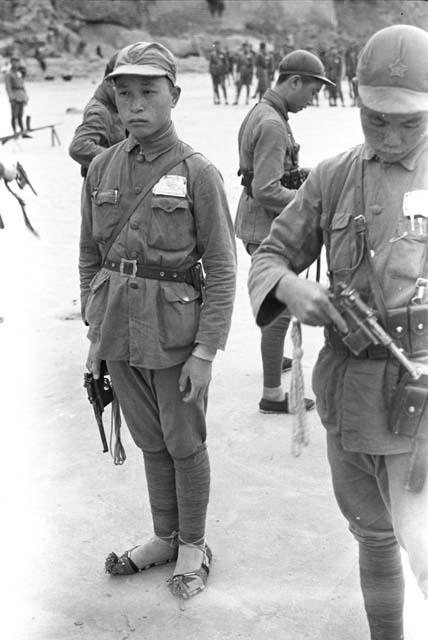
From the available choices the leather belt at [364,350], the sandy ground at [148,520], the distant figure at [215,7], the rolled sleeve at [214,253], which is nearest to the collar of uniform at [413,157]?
the leather belt at [364,350]

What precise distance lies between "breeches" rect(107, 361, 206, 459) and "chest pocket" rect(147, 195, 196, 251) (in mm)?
451

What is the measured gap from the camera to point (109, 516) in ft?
12.6

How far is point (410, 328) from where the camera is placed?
218 cm

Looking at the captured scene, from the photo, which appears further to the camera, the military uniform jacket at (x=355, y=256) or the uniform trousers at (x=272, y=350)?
the uniform trousers at (x=272, y=350)

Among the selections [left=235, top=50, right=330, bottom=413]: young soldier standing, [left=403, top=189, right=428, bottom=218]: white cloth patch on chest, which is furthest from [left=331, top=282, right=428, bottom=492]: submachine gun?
[left=235, top=50, right=330, bottom=413]: young soldier standing

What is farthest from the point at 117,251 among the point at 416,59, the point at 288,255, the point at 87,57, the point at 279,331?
the point at 87,57

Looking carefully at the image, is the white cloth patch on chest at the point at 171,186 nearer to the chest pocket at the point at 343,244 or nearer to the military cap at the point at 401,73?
the chest pocket at the point at 343,244

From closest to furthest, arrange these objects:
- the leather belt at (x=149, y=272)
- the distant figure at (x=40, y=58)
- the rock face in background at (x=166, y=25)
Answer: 1. the leather belt at (x=149, y=272)
2. the distant figure at (x=40, y=58)
3. the rock face in background at (x=166, y=25)

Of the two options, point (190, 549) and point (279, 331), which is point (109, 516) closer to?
point (190, 549)

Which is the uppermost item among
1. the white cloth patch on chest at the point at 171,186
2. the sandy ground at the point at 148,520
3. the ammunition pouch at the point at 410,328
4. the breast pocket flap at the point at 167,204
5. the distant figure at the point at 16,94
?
the white cloth patch on chest at the point at 171,186

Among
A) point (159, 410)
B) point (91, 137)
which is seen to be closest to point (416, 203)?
point (159, 410)

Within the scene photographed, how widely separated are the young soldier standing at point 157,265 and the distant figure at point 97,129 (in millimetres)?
1892

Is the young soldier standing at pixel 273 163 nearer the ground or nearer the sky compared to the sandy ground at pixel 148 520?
nearer the sky

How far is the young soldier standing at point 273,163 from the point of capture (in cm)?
445
